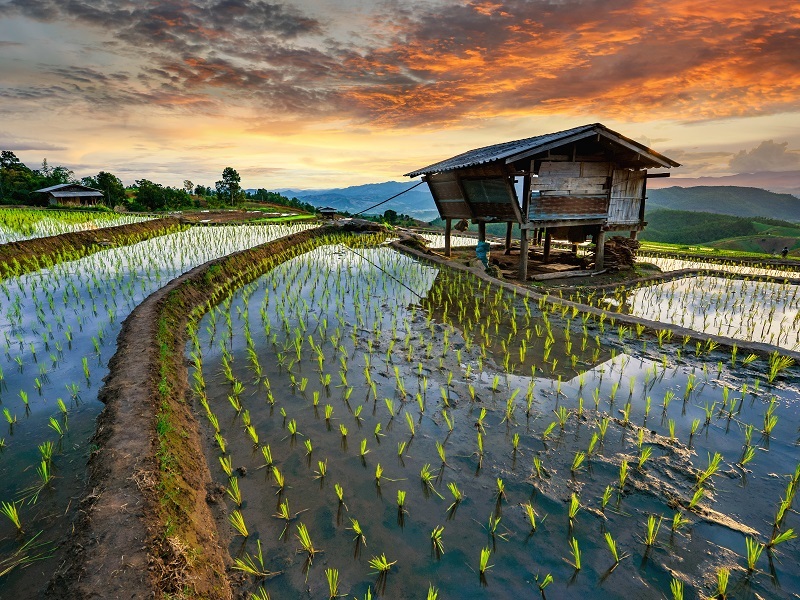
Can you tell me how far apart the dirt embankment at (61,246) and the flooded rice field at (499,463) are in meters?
7.27

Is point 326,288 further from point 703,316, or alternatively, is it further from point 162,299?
point 703,316

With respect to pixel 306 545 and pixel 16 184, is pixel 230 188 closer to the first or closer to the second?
pixel 16 184

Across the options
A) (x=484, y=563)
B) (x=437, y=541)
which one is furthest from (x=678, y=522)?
(x=437, y=541)

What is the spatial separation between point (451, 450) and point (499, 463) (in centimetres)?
45

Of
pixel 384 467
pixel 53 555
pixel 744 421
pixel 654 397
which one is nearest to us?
pixel 53 555

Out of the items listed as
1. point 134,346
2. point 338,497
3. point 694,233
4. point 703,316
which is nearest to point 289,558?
point 338,497

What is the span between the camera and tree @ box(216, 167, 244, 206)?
4278cm

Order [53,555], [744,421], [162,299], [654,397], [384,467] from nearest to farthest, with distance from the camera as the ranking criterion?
[53,555] → [384,467] → [744,421] → [654,397] → [162,299]

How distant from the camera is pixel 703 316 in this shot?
807 centimetres

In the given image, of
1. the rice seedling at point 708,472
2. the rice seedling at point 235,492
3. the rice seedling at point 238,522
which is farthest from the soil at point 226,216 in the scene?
the rice seedling at point 708,472

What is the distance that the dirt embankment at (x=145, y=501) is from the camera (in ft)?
7.19

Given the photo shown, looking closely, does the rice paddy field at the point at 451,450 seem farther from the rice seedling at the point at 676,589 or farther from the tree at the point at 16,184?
the tree at the point at 16,184

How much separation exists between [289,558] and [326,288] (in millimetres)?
7328

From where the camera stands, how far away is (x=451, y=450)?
146 inches
